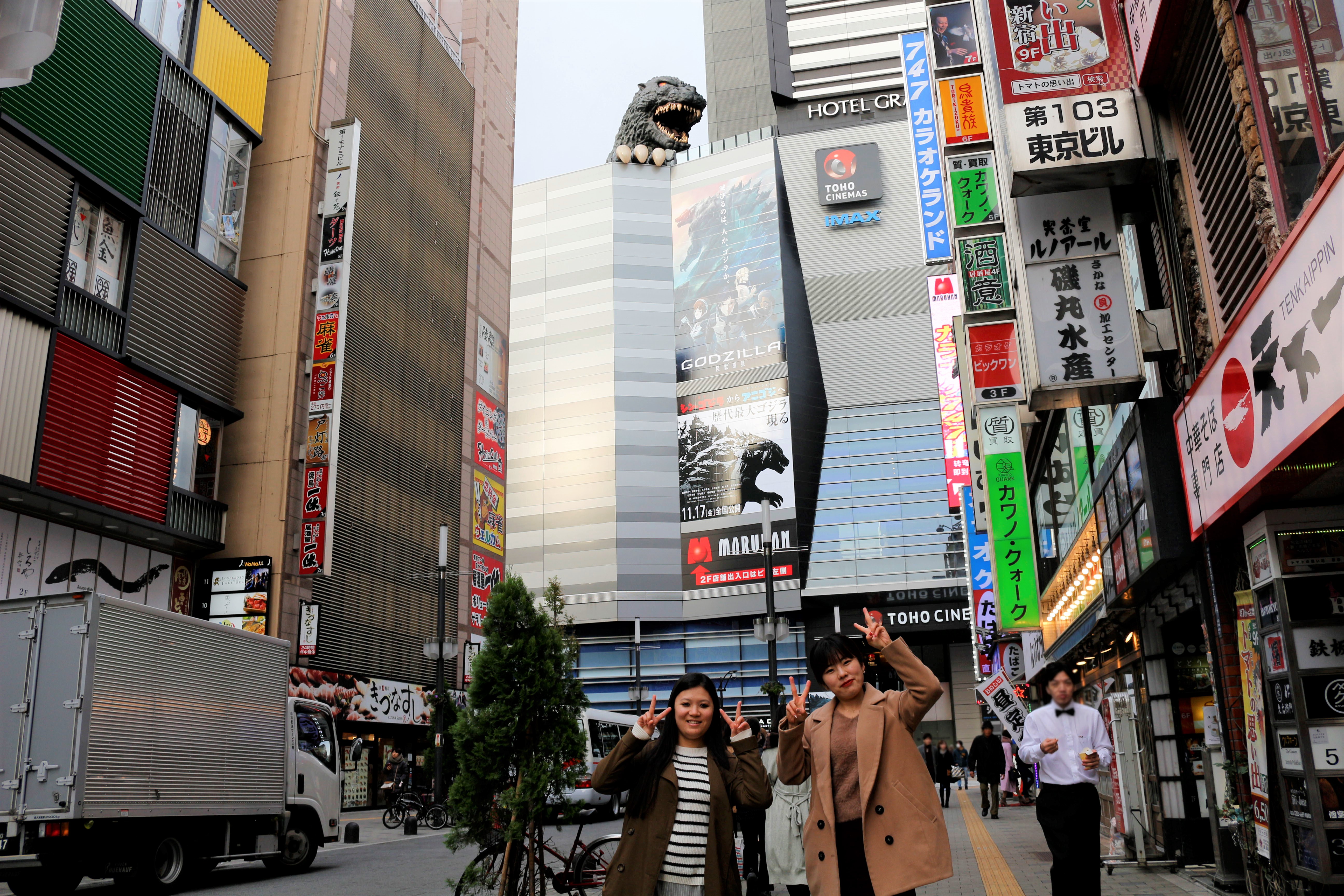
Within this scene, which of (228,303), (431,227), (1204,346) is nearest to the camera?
(1204,346)

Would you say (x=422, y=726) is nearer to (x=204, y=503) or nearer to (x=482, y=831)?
(x=204, y=503)

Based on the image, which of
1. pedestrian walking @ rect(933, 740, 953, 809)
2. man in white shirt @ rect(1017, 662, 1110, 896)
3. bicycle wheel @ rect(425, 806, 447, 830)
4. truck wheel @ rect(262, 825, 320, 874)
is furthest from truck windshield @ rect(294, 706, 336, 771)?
pedestrian walking @ rect(933, 740, 953, 809)

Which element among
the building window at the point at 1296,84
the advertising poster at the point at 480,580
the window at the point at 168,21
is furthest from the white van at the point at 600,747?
the window at the point at 168,21

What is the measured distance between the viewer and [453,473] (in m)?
39.9

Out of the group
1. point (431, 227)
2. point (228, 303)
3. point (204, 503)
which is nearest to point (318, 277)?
point (228, 303)

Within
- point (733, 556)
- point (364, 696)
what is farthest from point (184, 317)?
point (733, 556)

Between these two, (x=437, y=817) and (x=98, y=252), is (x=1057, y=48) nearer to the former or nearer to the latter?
(x=437, y=817)

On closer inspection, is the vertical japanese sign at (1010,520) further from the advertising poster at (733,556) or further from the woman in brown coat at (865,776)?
the advertising poster at (733,556)

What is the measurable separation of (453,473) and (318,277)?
465 inches

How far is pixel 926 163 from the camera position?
2575 cm

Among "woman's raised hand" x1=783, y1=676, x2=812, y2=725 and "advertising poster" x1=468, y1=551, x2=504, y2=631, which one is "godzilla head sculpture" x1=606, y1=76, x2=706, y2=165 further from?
"woman's raised hand" x1=783, y1=676, x2=812, y2=725

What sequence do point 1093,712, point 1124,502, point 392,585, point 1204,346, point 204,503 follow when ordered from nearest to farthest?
point 1093,712
point 1204,346
point 1124,502
point 204,503
point 392,585

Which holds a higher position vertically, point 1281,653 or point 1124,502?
point 1124,502

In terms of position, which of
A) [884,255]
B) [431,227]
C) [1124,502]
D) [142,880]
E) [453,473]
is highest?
[884,255]
